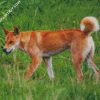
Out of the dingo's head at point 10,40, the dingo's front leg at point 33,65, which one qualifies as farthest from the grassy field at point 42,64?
the dingo's head at point 10,40

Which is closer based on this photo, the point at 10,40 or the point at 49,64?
the point at 49,64

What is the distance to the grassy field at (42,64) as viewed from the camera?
884 cm

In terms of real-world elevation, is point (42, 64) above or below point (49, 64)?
below

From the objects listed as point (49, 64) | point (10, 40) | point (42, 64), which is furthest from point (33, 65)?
point (42, 64)

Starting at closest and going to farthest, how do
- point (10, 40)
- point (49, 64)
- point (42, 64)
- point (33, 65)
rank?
point (33, 65)
point (49, 64)
point (10, 40)
point (42, 64)

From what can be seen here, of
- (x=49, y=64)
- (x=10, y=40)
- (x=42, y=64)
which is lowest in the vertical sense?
(x=42, y=64)

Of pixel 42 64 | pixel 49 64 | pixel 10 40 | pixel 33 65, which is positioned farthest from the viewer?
pixel 42 64

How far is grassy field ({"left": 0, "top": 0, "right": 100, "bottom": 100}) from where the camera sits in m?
8.84

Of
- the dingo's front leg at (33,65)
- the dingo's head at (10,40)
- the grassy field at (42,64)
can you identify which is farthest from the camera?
the dingo's head at (10,40)

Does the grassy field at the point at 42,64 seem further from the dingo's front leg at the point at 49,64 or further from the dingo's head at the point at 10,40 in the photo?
the dingo's head at the point at 10,40

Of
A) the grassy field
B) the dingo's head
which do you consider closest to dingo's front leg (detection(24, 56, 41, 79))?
the grassy field

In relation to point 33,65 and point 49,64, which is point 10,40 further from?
point 49,64

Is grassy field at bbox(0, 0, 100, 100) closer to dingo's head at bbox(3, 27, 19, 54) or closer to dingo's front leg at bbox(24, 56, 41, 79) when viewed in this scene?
dingo's front leg at bbox(24, 56, 41, 79)

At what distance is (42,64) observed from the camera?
1275 cm
